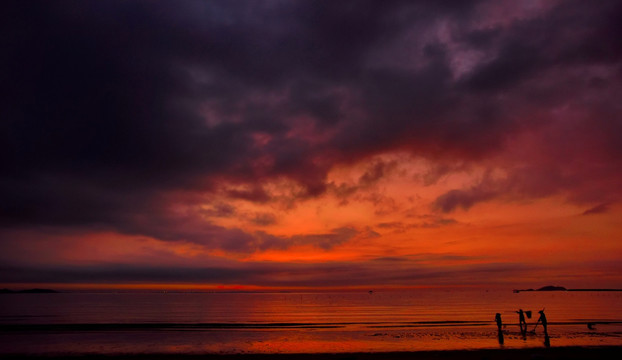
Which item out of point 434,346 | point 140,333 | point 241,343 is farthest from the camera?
point 140,333

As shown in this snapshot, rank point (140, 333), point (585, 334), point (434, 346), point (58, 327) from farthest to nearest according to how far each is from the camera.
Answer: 1. point (58, 327)
2. point (140, 333)
3. point (585, 334)
4. point (434, 346)

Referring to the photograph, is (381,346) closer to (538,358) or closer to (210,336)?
(538,358)

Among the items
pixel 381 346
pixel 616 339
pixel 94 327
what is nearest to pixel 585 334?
pixel 616 339

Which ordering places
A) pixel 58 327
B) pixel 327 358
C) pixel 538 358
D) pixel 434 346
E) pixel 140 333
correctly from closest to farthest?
pixel 538 358 < pixel 327 358 < pixel 434 346 < pixel 140 333 < pixel 58 327

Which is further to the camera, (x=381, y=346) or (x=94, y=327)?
(x=94, y=327)

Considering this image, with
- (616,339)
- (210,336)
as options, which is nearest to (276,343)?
(210,336)

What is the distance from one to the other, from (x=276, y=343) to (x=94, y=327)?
31.9 meters

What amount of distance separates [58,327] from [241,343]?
32842 millimetres

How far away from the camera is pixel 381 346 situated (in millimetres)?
39094

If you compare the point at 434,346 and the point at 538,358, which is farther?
the point at 434,346

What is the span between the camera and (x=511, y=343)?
135 ft

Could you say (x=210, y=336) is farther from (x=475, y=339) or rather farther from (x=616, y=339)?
(x=616, y=339)

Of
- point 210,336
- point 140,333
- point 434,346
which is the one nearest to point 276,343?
point 210,336

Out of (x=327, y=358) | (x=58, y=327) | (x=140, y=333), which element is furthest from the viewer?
(x=58, y=327)
